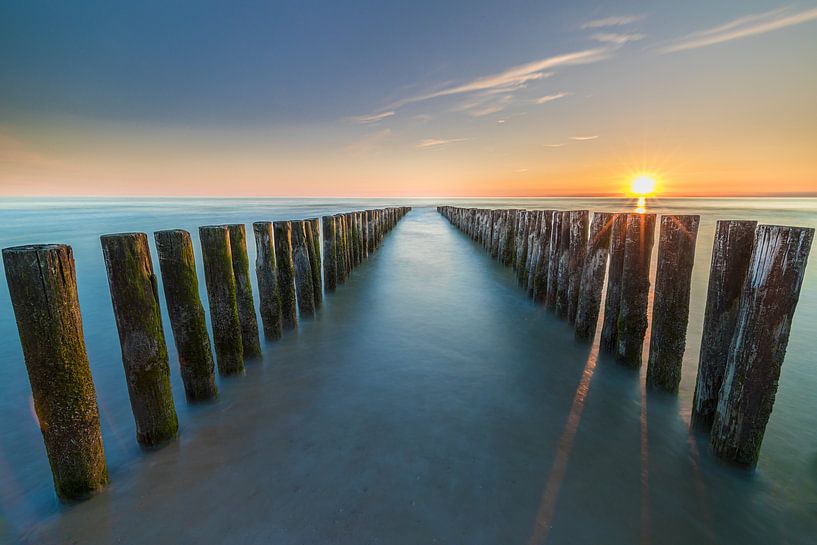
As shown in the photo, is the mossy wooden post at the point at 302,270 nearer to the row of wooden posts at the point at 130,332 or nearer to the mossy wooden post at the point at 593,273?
the row of wooden posts at the point at 130,332

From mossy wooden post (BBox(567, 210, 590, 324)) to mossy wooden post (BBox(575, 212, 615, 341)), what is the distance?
0.73 feet

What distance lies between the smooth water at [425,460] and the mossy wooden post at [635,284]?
0.99ft

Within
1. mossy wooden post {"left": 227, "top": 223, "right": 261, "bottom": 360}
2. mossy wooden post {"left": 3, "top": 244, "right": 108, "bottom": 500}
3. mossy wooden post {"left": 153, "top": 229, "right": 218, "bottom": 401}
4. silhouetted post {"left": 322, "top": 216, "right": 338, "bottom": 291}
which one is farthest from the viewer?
silhouetted post {"left": 322, "top": 216, "right": 338, "bottom": 291}

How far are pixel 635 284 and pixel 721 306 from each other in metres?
1.00

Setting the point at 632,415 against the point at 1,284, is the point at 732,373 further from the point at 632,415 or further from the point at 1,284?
the point at 1,284

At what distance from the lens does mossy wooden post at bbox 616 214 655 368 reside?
3.65m

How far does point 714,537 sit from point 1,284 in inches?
516

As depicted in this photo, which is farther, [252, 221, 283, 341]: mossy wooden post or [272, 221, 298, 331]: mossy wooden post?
[272, 221, 298, 331]: mossy wooden post

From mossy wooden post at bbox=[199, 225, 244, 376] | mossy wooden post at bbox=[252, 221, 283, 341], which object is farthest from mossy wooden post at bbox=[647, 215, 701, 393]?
mossy wooden post at bbox=[252, 221, 283, 341]

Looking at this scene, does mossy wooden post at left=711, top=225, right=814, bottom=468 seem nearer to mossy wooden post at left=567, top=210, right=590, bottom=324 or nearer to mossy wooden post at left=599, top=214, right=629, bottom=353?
mossy wooden post at left=599, top=214, right=629, bottom=353

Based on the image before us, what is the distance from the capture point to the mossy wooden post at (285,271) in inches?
185

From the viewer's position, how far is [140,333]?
2572 millimetres

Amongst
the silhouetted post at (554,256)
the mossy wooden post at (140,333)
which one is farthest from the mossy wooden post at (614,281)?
the mossy wooden post at (140,333)

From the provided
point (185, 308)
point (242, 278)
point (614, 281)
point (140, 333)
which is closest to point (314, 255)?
point (242, 278)
